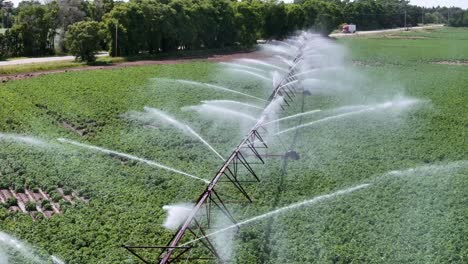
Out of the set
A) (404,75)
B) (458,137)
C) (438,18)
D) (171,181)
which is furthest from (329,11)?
(438,18)

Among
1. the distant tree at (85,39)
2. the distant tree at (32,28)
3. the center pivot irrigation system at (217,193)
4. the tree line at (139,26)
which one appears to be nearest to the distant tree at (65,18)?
the tree line at (139,26)

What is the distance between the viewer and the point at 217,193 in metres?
19.0

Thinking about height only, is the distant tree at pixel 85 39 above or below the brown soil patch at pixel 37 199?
above

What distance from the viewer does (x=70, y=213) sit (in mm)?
17516

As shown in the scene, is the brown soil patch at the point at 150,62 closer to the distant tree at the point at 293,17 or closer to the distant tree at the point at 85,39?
the distant tree at the point at 85,39

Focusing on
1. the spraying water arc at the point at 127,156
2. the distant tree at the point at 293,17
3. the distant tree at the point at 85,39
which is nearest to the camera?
the spraying water arc at the point at 127,156

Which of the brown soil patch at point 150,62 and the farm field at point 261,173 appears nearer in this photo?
the farm field at point 261,173

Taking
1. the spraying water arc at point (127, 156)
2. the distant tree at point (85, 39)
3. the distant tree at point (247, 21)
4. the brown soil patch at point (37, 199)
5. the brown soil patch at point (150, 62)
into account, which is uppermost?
the distant tree at point (247, 21)

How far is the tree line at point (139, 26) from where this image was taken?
59.0m

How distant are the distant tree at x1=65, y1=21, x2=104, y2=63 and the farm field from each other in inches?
601

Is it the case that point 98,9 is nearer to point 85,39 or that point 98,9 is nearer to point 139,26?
point 139,26

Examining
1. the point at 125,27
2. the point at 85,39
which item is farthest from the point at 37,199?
the point at 125,27

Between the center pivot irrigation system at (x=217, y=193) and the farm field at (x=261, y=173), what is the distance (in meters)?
0.74

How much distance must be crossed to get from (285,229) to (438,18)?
675ft
